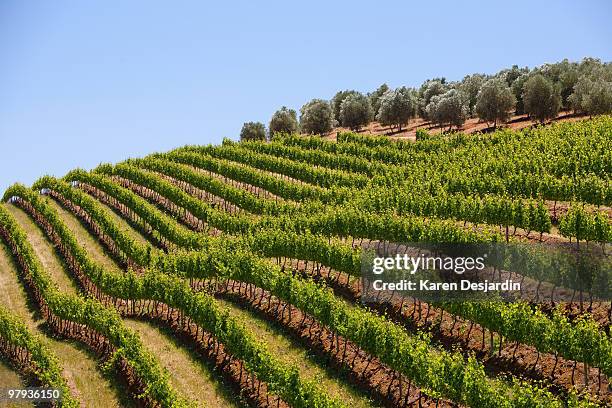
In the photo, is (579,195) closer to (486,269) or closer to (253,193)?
(486,269)

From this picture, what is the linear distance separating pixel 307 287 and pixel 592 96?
70.2 m

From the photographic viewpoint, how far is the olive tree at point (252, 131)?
128m

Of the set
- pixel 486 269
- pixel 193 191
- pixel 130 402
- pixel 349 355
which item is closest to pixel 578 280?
pixel 486 269

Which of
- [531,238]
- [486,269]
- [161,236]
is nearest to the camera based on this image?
[486,269]

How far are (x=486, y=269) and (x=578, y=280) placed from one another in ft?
19.9

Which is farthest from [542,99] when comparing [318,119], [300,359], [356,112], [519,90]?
[300,359]

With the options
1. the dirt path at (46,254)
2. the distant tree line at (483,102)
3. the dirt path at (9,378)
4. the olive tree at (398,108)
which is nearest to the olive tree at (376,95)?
the distant tree line at (483,102)

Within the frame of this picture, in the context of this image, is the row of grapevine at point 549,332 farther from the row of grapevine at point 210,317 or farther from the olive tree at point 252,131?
the olive tree at point 252,131

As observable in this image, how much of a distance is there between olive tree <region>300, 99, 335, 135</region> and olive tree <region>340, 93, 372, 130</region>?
152 inches

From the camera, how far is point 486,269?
43.1 metres

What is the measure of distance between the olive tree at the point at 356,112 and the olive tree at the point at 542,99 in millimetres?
37615

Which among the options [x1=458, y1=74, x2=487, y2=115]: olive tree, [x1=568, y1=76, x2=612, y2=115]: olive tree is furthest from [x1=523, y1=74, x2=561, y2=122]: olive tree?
[x1=458, y1=74, x2=487, y2=115]: olive tree

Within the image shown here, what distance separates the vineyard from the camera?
34969 mm

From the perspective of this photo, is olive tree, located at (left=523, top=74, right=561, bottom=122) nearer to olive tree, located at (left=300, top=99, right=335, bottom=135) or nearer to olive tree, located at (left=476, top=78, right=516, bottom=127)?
olive tree, located at (left=476, top=78, right=516, bottom=127)
